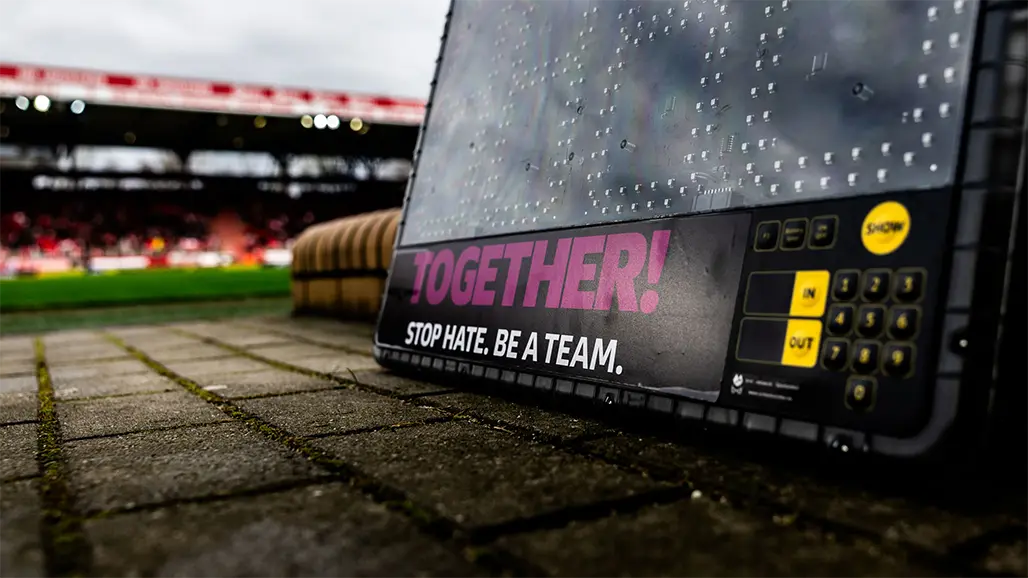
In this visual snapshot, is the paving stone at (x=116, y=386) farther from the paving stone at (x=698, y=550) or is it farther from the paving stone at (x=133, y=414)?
the paving stone at (x=698, y=550)

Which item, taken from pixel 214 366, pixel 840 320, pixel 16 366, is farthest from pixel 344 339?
pixel 840 320

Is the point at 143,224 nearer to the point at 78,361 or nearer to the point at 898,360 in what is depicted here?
the point at 78,361

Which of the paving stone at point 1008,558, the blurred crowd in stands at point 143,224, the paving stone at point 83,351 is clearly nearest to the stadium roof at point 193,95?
the blurred crowd in stands at point 143,224

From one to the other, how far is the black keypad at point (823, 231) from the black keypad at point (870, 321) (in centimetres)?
13

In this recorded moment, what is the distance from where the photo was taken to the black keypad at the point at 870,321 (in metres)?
1.10

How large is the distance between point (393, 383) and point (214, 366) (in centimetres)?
111

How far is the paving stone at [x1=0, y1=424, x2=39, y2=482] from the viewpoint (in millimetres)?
1337

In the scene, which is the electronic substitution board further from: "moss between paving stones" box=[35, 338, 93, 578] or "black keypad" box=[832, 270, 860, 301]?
"moss between paving stones" box=[35, 338, 93, 578]

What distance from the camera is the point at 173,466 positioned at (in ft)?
4.40

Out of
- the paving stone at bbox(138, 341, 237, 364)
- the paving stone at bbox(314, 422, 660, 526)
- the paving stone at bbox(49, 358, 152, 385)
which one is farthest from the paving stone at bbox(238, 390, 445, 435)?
the paving stone at bbox(138, 341, 237, 364)

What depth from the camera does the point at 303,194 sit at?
1078 inches

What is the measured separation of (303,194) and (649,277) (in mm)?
27424

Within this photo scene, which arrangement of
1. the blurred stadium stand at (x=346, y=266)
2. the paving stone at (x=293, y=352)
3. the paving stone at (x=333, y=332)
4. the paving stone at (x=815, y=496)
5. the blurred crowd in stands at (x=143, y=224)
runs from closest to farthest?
the paving stone at (x=815, y=496)
the paving stone at (x=293, y=352)
the paving stone at (x=333, y=332)
the blurred stadium stand at (x=346, y=266)
the blurred crowd in stands at (x=143, y=224)

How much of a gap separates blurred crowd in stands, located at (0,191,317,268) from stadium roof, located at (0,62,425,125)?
25.2ft
